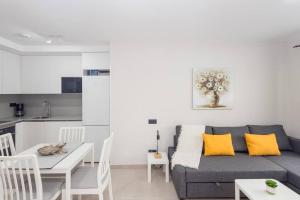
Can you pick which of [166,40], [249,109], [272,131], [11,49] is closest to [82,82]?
[11,49]

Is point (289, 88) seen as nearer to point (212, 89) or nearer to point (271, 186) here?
point (212, 89)

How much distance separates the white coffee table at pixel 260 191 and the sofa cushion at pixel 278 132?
1.47 metres

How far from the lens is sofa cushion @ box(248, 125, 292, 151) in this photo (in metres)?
3.75

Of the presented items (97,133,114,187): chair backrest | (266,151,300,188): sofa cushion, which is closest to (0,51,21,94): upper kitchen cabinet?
(97,133,114,187): chair backrest

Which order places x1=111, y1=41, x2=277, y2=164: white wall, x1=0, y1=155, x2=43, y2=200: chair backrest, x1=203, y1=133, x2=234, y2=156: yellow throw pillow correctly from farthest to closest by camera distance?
x1=111, y1=41, x2=277, y2=164: white wall, x1=203, y1=133, x2=234, y2=156: yellow throw pillow, x1=0, y1=155, x2=43, y2=200: chair backrest

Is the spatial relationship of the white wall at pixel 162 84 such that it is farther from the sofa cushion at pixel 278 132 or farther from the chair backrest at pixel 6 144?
the chair backrest at pixel 6 144

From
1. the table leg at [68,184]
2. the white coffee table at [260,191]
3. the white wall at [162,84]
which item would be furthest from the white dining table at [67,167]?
the white coffee table at [260,191]

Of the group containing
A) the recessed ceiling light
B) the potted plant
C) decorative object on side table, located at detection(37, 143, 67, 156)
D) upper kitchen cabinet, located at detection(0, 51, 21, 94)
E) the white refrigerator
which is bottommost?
the potted plant

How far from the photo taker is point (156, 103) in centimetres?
420

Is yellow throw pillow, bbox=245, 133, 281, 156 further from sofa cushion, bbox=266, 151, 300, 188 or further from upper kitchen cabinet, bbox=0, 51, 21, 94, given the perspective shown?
A: upper kitchen cabinet, bbox=0, 51, 21, 94

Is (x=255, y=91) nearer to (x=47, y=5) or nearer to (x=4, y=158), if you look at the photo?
(x=47, y=5)

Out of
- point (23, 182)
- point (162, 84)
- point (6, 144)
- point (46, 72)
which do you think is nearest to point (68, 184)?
point (23, 182)

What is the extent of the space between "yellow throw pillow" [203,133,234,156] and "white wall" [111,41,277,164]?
2.26 feet

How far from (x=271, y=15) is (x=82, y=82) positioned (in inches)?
137
